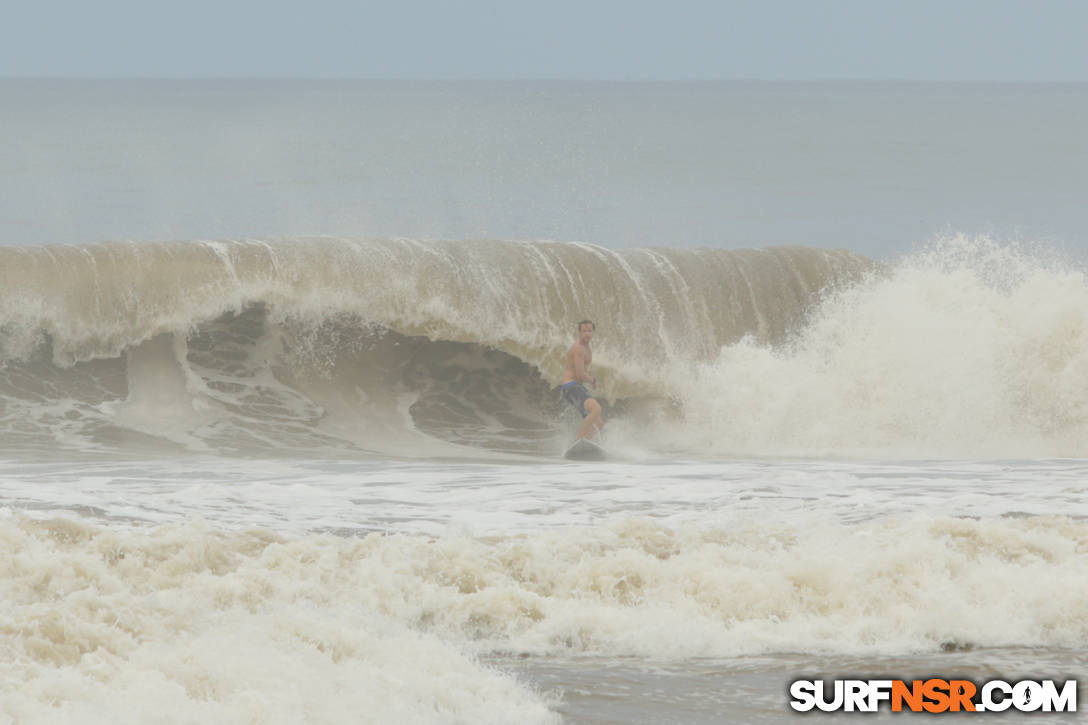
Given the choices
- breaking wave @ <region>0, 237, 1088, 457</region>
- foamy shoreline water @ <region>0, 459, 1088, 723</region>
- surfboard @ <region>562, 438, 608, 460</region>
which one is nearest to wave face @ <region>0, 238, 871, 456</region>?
breaking wave @ <region>0, 237, 1088, 457</region>

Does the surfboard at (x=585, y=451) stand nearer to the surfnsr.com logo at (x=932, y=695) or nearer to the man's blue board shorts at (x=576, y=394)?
the man's blue board shorts at (x=576, y=394)

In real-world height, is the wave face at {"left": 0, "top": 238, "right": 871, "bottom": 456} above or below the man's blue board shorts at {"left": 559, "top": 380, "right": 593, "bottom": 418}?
above

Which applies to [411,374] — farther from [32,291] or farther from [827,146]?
[827,146]

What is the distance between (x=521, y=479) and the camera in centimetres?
1030

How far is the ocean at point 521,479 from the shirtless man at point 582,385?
45 centimetres

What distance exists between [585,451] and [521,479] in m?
2.18

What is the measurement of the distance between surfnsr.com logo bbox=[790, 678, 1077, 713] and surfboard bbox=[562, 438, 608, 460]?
6.41m

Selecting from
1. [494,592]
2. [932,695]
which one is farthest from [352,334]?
[932,695]

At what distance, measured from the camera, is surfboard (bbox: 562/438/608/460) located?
12.4 metres

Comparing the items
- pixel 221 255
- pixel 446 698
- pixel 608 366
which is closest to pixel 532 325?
pixel 608 366

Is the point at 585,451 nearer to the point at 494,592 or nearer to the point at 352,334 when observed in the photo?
the point at 352,334

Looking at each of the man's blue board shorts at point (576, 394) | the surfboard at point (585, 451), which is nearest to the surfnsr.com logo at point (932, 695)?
the surfboard at point (585, 451)

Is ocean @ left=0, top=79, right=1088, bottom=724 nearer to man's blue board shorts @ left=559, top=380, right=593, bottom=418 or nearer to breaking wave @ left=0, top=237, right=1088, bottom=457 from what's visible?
breaking wave @ left=0, top=237, right=1088, bottom=457

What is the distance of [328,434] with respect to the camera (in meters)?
14.2
